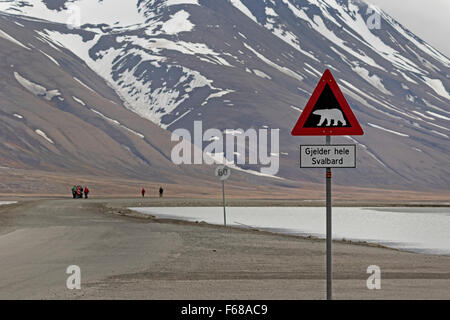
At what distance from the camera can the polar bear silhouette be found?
11.2m

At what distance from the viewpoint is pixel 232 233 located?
114 feet

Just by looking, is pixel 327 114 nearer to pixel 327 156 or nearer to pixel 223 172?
pixel 327 156

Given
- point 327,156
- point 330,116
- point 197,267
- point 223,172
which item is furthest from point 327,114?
point 223,172

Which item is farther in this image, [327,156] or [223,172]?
[223,172]

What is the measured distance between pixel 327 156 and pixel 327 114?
0.52m

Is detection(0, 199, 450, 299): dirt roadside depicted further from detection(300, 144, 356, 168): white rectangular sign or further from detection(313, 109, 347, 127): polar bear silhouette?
detection(313, 109, 347, 127): polar bear silhouette

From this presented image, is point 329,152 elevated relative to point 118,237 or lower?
elevated

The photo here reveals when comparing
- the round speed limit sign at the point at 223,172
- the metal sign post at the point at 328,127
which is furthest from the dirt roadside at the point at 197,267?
the round speed limit sign at the point at 223,172

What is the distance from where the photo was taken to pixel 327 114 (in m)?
11.3

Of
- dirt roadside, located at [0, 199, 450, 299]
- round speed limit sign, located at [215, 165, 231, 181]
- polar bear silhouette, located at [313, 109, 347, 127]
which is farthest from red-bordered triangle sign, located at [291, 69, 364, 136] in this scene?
round speed limit sign, located at [215, 165, 231, 181]

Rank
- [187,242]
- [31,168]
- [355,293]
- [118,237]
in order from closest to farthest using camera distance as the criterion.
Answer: [355,293] → [187,242] → [118,237] → [31,168]
